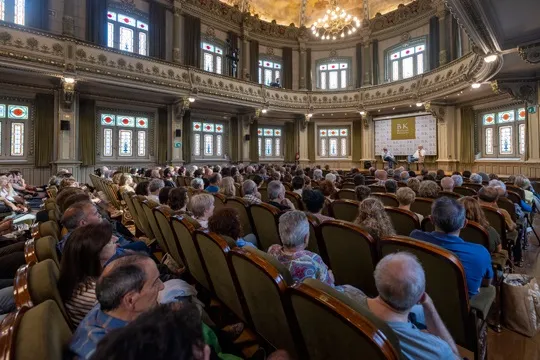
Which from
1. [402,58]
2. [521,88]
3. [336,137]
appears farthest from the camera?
[336,137]

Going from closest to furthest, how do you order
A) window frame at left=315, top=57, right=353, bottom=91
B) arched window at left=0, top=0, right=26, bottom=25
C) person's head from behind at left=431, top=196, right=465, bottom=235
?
person's head from behind at left=431, top=196, right=465, bottom=235
arched window at left=0, top=0, right=26, bottom=25
window frame at left=315, top=57, right=353, bottom=91

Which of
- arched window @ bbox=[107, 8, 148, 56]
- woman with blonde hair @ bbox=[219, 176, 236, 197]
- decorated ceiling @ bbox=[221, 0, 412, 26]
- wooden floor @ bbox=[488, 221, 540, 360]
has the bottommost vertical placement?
wooden floor @ bbox=[488, 221, 540, 360]

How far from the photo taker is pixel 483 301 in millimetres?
1735

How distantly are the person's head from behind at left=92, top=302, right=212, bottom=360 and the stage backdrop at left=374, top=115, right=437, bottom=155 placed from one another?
535 inches

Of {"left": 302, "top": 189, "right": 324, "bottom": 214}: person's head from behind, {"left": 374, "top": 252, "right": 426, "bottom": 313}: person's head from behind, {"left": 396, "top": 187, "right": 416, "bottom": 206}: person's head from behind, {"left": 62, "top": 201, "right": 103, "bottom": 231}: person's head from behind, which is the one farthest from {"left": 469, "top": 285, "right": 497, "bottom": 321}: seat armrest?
{"left": 62, "top": 201, "right": 103, "bottom": 231}: person's head from behind

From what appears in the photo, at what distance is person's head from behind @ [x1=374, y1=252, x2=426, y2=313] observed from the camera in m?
1.06

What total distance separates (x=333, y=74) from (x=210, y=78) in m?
7.07

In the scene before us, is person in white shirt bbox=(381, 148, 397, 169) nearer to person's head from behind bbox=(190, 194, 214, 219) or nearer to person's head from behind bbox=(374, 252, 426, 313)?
person's head from behind bbox=(190, 194, 214, 219)

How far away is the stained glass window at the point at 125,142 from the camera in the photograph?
10.6 metres

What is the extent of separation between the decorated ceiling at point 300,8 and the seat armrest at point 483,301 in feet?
47.9

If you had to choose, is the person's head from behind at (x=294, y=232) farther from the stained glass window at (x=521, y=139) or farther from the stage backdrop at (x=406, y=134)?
the stage backdrop at (x=406, y=134)

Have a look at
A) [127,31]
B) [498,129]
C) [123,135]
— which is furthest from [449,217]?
[127,31]

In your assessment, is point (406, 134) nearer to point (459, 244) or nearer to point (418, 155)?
point (418, 155)

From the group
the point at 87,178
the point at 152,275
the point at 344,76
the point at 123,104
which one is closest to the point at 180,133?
the point at 123,104
